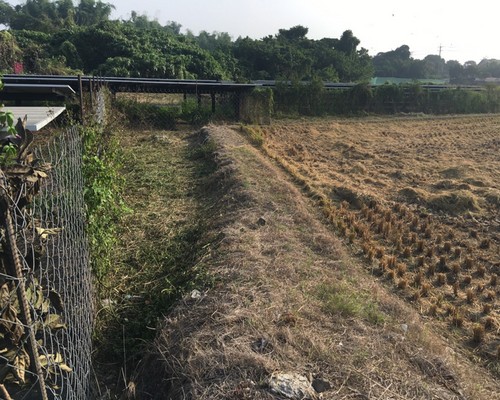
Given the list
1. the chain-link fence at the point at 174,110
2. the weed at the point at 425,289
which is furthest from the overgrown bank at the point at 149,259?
the chain-link fence at the point at 174,110

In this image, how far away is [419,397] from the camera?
2.82 metres

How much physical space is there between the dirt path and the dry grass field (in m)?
0.49

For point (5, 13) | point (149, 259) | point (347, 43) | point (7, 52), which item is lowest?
point (149, 259)

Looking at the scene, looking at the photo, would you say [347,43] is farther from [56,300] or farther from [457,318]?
[56,300]

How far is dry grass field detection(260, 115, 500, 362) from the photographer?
4.93 meters

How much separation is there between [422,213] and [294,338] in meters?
5.73

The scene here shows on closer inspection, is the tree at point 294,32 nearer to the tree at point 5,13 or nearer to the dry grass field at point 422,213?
the tree at point 5,13

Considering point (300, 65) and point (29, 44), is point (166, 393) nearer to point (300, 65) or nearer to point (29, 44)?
point (29, 44)

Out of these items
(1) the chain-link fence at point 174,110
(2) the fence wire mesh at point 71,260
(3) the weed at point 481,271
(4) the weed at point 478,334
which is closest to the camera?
(2) the fence wire mesh at point 71,260

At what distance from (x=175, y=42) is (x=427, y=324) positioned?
3803 cm

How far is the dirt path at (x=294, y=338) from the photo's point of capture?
288 cm

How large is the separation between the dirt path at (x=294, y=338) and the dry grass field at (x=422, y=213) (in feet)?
1.61

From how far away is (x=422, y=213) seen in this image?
26.7 ft

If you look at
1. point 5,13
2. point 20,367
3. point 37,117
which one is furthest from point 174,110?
point 5,13
